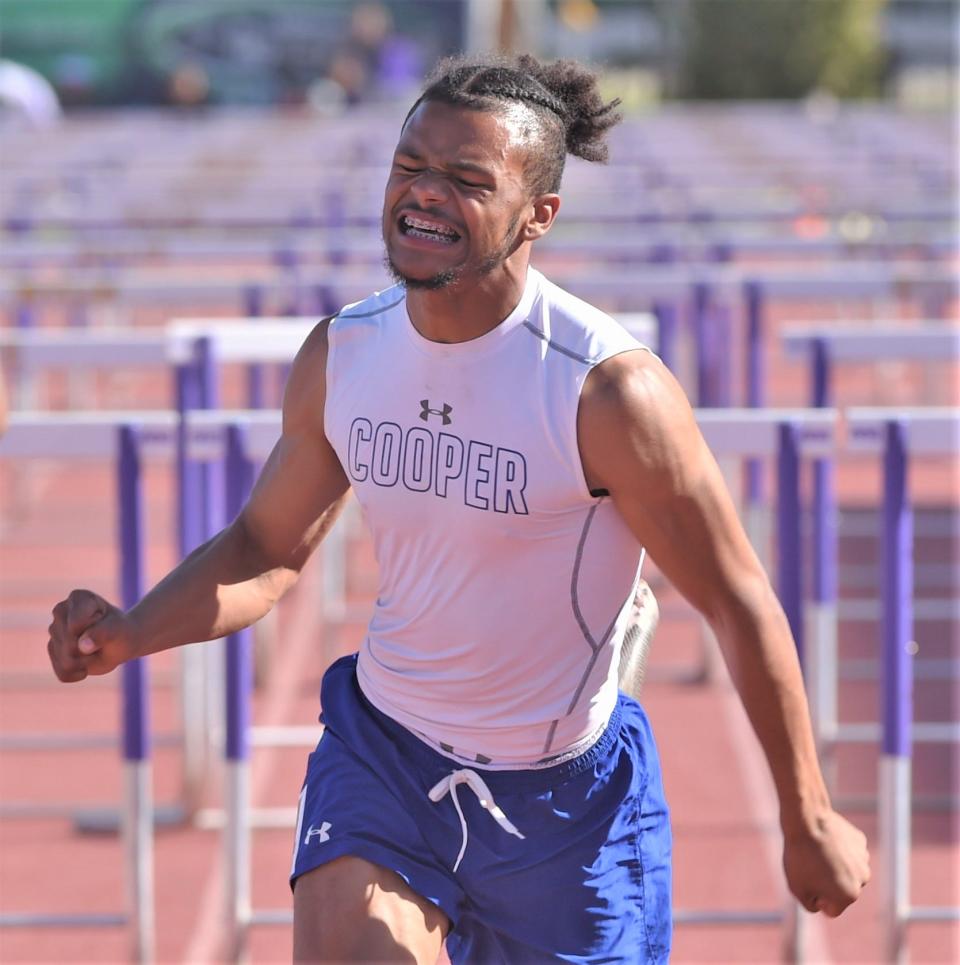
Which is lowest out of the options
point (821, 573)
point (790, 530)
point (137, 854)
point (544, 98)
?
point (137, 854)

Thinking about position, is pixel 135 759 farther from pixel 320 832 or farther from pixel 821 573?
pixel 821 573

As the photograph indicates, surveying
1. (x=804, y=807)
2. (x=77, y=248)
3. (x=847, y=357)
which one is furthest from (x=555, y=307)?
(x=77, y=248)

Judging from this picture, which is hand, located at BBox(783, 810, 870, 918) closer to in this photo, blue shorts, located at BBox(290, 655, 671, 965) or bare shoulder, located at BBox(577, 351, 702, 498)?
blue shorts, located at BBox(290, 655, 671, 965)

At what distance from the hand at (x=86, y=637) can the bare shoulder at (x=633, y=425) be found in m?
0.76

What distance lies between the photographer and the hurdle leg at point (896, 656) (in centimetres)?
387

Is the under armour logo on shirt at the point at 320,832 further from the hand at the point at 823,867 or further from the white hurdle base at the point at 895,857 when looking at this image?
the white hurdle base at the point at 895,857

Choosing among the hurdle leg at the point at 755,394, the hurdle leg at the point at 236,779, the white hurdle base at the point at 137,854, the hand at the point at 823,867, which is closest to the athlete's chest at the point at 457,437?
the hand at the point at 823,867

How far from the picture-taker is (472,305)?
8.69 feet

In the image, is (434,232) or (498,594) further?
(498,594)

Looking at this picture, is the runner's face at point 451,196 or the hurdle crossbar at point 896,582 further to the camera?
the hurdle crossbar at point 896,582

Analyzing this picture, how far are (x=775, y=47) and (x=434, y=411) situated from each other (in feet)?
134

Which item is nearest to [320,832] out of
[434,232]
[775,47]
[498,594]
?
[498,594]

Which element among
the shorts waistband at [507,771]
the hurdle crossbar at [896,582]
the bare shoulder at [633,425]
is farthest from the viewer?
the hurdle crossbar at [896,582]

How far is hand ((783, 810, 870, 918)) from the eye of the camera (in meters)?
2.60
